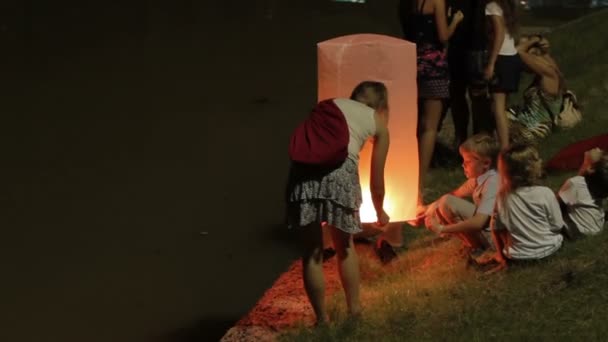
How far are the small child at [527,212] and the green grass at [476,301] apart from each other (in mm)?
94

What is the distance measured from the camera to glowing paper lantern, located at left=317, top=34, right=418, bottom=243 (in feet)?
21.6

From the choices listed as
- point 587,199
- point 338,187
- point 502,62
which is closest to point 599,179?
point 587,199

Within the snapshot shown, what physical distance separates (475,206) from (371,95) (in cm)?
123

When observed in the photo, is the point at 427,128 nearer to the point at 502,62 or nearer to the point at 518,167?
the point at 502,62

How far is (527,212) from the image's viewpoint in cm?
603

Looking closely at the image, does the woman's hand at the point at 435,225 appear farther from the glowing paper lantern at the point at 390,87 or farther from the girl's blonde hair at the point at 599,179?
the girl's blonde hair at the point at 599,179

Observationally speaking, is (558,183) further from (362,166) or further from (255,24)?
(255,24)

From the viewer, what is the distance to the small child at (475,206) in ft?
20.8

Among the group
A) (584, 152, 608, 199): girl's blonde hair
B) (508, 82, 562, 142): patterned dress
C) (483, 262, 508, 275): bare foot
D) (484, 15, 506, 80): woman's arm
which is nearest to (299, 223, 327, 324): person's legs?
(483, 262, 508, 275): bare foot

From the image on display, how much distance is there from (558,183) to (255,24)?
57.2 feet

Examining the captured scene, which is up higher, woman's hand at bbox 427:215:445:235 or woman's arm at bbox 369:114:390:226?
woman's arm at bbox 369:114:390:226

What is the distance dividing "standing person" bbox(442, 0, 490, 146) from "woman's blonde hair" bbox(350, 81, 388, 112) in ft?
9.84

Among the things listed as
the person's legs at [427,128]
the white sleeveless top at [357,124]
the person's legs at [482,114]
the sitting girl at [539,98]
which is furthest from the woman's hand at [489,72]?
the white sleeveless top at [357,124]

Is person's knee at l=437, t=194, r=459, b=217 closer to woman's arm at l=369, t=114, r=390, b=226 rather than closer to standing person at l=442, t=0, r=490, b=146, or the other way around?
woman's arm at l=369, t=114, r=390, b=226
